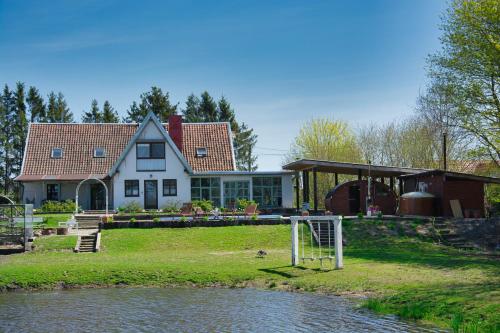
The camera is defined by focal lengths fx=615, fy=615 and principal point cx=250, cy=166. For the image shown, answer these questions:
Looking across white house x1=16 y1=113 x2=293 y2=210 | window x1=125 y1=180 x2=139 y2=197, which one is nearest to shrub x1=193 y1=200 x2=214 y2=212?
white house x1=16 y1=113 x2=293 y2=210

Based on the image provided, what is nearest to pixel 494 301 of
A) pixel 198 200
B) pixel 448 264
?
pixel 448 264

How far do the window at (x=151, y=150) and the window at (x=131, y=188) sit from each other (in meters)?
1.88

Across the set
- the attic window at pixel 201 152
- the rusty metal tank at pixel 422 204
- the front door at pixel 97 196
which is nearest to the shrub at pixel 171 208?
the front door at pixel 97 196

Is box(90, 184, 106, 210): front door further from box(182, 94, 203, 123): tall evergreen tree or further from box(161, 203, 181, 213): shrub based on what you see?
box(182, 94, 203, 123): tall evergreen tree

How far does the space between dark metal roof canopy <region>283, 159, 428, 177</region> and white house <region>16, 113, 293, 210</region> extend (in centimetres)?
415

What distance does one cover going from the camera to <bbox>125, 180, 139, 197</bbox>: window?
4175cm

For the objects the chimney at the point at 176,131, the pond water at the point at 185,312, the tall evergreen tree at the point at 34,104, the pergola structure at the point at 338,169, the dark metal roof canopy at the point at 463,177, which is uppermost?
the tall evergreen tree at the point at 34,104

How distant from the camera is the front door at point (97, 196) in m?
43.3

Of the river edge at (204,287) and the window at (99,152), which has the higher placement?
the window at (99,152)

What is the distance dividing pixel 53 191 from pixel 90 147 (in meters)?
4.47

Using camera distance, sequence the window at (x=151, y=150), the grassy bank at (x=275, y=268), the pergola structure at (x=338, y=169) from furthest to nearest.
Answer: the window at (x=151, y=150)
the pergola structure at (x=338, y=169)
the grassy bank at (x=275, y=268)

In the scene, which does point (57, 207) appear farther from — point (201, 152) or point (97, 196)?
point (201, 152)

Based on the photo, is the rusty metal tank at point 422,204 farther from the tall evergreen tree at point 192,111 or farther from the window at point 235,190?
the tall evergreen tree at point 192,111

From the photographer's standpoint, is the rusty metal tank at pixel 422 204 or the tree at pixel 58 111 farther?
the tree at pixel 58 111
